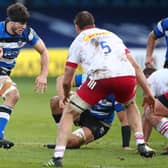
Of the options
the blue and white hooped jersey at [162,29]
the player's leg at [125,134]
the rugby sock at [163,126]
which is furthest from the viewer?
the blue and white hooped jersey at [162,29]

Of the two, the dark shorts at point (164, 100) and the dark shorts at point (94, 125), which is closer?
the dark shorts at point (164, 100)

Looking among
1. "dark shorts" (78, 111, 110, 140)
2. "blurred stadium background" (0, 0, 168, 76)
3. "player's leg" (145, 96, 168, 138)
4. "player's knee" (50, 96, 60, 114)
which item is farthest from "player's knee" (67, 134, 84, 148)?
"blurred stadium background" (0, 0, 168, 76)

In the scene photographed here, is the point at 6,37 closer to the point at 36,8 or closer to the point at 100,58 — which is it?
the point at 100,58

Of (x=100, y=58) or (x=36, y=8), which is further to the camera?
(x=36, y=8)

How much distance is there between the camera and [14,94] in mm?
11508

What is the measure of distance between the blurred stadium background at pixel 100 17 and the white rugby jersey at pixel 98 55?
21.7m

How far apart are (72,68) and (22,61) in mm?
19543

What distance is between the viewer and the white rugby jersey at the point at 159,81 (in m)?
11.6

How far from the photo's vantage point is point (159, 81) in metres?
11.6

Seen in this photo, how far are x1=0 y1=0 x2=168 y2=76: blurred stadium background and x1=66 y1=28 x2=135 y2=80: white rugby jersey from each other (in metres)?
21.7

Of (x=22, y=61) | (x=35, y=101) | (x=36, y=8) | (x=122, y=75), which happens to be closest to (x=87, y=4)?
(x=36, y=8)

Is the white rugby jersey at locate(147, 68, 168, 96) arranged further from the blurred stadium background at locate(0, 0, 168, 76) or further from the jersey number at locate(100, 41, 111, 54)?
the blurred stadium background at locate(0, 0, 168, 76)

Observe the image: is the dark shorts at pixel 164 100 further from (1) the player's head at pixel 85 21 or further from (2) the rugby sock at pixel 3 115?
(2) the rugby sock at pixel 3 115

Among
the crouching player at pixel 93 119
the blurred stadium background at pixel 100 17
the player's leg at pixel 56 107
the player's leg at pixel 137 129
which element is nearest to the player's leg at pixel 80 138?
the crouching player at pixel 93 119
